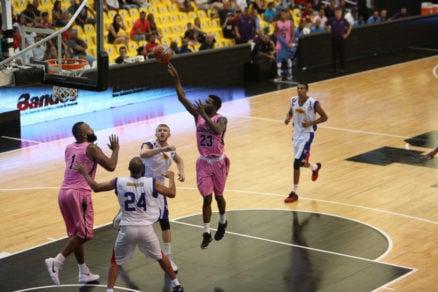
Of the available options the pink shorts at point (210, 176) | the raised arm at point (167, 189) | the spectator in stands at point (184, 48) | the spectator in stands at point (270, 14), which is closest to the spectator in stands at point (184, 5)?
the spectator in stands at point (184, 48)

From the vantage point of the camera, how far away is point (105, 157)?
36.4 feet

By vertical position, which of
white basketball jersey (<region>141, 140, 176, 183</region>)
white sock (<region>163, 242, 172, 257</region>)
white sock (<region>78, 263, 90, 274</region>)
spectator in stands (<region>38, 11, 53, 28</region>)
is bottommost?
white sock (<region>78, 263, 90, 274</region>)

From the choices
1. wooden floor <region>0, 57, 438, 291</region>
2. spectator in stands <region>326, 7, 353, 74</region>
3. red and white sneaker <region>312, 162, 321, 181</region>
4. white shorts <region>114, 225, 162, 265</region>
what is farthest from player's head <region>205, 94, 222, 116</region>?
spectator in stands <region>326, 7, 353, 74</region>

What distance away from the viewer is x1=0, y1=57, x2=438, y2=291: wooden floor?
1350 centimetres

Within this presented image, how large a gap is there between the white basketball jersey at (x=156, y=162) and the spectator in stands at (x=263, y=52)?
14601 mm

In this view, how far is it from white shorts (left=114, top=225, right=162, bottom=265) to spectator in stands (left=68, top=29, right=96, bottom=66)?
39.2 feet

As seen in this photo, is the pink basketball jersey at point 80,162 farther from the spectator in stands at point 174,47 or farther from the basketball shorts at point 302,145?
the spectator in stands at point 174,47

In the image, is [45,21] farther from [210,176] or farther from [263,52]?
[210,176]

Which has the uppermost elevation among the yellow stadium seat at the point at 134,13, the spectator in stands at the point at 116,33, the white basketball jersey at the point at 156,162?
the yellow stadium seat at the point at 134,13

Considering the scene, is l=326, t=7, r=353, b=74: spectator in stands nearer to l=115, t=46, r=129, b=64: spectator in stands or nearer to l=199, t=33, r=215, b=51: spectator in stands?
l=199, t=33, r=215, b=51: spectator in stands

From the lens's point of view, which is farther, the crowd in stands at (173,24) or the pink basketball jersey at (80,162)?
the crowd in stands at (173,24)

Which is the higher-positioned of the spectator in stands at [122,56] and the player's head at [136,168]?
the player's head at [136,168]

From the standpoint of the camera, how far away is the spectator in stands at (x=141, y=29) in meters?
24.9

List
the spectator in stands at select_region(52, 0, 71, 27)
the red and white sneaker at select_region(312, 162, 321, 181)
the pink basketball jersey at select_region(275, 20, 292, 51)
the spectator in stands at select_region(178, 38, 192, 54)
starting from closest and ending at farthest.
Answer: the red and white sneaker at select_region(312, 162, 321, 181)
the spectator in stands at select_region(52, 0, 71, 27)
the spectator in stands at select_region(178, 38, 192, 54)
the pink basketball jersey at select_region(275, 20, 292, 51)
